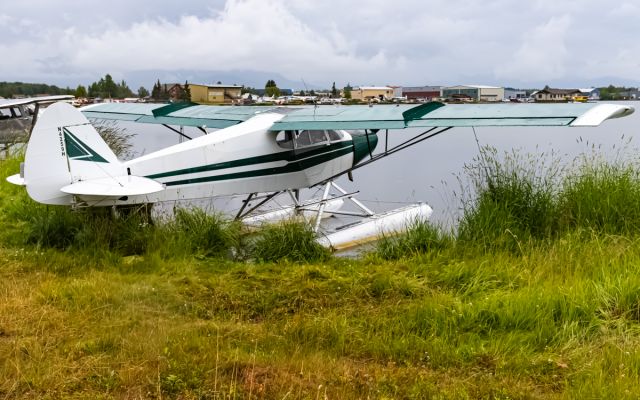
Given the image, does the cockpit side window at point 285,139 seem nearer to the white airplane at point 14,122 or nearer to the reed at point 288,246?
the reed at point 288,246

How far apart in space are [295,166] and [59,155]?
3031 millimetres

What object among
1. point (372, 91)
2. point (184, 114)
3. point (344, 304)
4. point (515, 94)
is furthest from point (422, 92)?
point (344, 304)

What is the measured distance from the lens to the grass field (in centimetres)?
252

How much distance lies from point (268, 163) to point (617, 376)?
16.6 feet

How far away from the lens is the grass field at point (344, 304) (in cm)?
252

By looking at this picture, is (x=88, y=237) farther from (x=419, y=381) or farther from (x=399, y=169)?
(x=399, y=169)

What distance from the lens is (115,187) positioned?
5.23 m

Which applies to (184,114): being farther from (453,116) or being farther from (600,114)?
(600,114)

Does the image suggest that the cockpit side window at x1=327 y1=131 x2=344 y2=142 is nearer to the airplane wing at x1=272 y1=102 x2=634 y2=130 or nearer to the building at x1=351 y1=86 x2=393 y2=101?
the airplane wing at x1=272 y1=102 x2=634 y2=130

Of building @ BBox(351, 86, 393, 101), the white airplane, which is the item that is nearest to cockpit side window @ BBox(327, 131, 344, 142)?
→ the white airplane

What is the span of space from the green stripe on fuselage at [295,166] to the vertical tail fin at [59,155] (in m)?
0.84

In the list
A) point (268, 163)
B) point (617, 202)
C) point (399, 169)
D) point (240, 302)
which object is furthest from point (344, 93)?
point (240, 302)

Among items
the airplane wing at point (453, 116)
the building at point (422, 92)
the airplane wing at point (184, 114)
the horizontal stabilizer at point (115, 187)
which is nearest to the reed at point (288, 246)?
the horizontal stabilizer at point (115, 187)

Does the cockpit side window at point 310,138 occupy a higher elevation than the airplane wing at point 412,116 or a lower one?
lower
